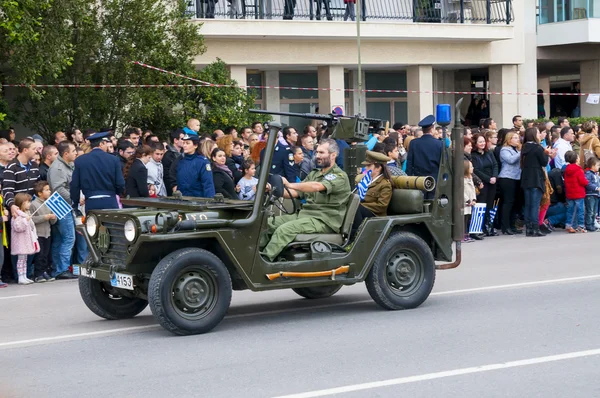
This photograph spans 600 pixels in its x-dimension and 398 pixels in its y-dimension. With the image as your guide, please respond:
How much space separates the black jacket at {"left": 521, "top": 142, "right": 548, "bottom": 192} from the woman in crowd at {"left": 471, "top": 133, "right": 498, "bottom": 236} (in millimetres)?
602

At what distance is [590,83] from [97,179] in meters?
28.2

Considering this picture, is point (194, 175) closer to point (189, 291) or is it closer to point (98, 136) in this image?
point (98, 136)

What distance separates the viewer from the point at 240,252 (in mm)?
9156

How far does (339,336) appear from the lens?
888 centimetres

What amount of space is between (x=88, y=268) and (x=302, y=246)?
2.08 metres

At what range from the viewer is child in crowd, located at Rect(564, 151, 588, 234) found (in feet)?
57.6

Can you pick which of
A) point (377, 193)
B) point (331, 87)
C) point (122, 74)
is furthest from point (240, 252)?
point (331, 87)

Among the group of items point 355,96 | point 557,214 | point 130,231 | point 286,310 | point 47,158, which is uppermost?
point 355,96

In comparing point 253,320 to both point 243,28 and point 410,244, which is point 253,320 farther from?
point 243,28

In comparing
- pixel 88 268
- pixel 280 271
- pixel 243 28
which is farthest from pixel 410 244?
pixel 243 28

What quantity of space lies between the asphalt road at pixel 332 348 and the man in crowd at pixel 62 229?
1.86 metres

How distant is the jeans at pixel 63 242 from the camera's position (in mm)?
13922

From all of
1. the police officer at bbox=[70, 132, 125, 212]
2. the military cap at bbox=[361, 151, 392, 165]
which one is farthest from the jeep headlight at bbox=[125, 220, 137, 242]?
the police officer at bbox=[70, 132, 125, 212]

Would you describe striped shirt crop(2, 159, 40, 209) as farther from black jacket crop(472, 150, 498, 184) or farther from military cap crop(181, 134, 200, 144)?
black jacket crop(472, 150, 498, 184)
